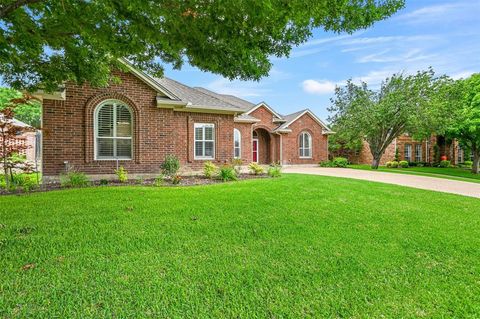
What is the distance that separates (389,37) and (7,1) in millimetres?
15272

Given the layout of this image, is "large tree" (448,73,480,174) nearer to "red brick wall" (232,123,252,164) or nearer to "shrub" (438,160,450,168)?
"shrub" (438,160,450,168)

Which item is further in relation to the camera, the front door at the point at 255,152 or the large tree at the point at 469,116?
the front door at the point at 255,152

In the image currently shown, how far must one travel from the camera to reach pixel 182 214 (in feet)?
18.6

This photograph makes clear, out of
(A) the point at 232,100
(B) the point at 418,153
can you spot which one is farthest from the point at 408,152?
(A) the point at 232,100

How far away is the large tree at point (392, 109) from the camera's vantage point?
18.3 m

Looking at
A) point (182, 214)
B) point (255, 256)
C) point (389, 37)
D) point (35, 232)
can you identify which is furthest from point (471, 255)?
point (389, 37)

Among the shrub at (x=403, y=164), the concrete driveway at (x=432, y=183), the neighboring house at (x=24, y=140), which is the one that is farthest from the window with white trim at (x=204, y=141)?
the shrub at (x=403, y=164)

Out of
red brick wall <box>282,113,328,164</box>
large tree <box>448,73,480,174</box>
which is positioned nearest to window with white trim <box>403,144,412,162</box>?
large tree <box>448,73,480,174</box>

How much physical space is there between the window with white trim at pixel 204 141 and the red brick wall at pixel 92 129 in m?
1.32

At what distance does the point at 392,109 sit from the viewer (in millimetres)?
18828

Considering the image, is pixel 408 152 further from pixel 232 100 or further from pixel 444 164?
pixel 232 100

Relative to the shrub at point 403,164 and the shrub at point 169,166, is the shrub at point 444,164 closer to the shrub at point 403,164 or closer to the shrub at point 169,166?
the shrub at point 403,164

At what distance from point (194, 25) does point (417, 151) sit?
111 feet

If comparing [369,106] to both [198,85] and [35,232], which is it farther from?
[35,232]
